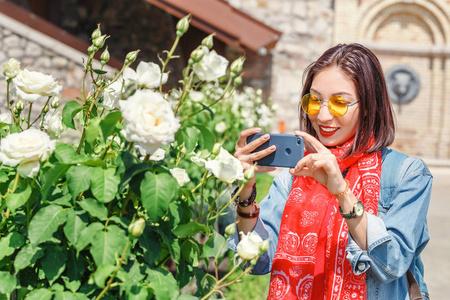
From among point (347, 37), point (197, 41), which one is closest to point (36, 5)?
point (197, 41)

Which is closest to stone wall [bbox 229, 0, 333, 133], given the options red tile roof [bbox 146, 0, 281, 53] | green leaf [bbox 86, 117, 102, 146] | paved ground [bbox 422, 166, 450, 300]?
red tile roof [bbox 146, 0, 281, 53]

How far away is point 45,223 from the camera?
38.4 inches

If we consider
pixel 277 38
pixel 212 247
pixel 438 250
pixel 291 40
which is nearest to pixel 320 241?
pixel 212 247

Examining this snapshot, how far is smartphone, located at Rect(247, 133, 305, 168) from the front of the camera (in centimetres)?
139

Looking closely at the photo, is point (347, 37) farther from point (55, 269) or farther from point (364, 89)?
point (55, 269)

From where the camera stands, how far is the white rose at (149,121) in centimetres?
90

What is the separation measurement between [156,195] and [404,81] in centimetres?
1226

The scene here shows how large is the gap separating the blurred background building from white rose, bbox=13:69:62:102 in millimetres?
3487

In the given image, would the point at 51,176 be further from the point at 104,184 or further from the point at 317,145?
the point at 317,145

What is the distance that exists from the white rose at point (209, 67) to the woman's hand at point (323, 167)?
1.27 feet

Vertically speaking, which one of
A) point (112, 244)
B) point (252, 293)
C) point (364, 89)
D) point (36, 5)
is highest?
point (36, 5)

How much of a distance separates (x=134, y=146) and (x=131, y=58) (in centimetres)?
29

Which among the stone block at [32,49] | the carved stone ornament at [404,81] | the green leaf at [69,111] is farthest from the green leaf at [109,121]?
the carved stone ornament at [404,81]

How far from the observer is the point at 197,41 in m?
6.64
